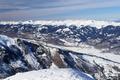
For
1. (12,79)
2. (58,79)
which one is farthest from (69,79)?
(12,79)

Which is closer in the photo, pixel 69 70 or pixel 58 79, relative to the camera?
pixel 58 79

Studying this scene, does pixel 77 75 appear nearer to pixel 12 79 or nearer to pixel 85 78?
pixel 85 78

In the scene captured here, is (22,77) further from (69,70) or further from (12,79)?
(69,70)

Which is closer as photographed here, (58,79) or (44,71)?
(58,79)

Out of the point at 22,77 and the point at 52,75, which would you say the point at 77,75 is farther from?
the point at 22,77

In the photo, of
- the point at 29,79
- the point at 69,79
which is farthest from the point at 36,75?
the point at 69,79

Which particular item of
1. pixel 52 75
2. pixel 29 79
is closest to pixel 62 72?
pixel 52 75
